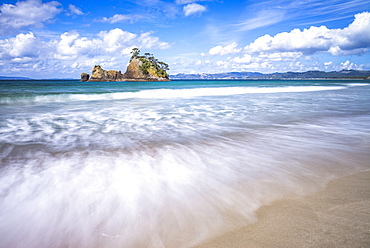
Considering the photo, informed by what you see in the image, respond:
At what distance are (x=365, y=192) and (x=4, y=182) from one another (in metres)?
4.90

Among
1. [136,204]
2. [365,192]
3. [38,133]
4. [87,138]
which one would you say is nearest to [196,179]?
[136,204]

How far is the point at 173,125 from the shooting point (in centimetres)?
745

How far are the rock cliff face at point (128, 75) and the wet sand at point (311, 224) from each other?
326 ft

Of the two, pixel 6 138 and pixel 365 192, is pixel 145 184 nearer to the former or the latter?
pixel 365 192

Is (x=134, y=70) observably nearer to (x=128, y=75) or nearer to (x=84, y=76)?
(x=128, y=75)

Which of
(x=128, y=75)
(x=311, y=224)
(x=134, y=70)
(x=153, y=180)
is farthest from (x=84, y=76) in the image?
(x=311, y=224)

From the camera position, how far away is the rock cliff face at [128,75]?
98375 mm

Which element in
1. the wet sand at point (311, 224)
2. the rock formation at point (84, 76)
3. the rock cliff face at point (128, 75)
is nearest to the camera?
the wet sand at point (311, 224)

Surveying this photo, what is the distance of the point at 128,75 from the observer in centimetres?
10031

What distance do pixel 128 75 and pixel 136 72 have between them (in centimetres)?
451

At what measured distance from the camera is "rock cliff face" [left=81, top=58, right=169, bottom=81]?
98.4m

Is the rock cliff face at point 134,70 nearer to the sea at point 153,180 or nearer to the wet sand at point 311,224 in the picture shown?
the sea at point 153,180

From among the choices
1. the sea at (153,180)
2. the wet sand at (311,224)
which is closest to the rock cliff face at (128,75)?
the sea at (153,180)

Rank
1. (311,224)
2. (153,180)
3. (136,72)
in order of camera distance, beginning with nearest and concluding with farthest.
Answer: (311,224) < (153,180) < (136,72)
